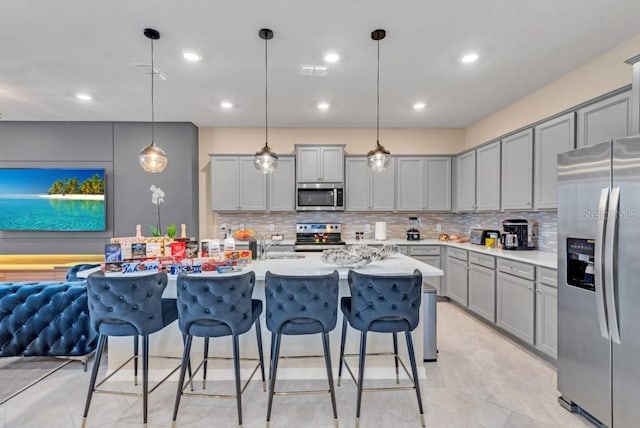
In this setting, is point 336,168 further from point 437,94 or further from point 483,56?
point 483,56

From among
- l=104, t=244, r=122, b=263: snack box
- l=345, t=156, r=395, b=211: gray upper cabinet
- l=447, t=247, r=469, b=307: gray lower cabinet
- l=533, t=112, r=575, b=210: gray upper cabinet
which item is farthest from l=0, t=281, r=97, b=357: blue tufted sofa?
l=533, t=112, r=575, b=210: gray upper cabinet

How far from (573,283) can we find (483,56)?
2.16 m

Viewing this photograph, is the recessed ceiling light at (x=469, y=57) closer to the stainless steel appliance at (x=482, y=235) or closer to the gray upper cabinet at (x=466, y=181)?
the gray upper cabinet at (x=466, y=181)

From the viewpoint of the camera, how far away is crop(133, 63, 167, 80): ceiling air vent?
3.13 meters

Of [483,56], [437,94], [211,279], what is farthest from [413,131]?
[211,279]

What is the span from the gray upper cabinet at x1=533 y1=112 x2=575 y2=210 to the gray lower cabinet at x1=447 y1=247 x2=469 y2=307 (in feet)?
4.13

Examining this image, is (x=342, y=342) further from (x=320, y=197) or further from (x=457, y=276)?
(x=320, y=197)

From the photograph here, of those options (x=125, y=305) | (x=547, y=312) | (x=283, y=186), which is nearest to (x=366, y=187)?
(x=283, y=186)

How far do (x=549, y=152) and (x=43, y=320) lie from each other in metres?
5.04

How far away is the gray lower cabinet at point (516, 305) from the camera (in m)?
3.04

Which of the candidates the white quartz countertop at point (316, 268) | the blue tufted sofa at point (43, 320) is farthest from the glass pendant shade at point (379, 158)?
the blue tufted sofa at point (43, 320)

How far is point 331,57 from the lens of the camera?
3.00 metres

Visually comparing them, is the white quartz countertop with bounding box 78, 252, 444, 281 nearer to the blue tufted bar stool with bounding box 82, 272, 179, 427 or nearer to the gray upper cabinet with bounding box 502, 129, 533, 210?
the blue tufted bar stool with bounding box 82, 272, 179, 427

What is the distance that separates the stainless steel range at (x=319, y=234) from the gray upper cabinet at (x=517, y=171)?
96.7 inches
